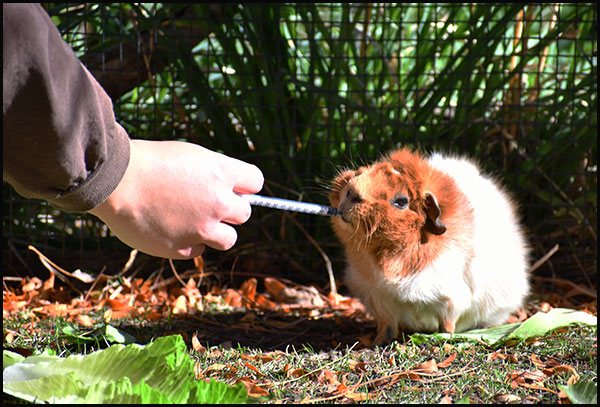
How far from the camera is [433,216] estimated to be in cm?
170

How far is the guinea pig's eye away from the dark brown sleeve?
761mm

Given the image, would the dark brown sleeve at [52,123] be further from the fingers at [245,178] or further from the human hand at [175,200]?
the fingers at [245,178]

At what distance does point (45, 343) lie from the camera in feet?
5.93

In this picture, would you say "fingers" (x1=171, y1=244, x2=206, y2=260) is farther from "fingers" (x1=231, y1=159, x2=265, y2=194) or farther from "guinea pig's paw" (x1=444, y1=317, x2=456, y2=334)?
"guinea pig's paw" (x1=444, y1=317, x2=456, y2=334)

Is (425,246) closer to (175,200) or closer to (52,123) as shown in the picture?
(175,200)

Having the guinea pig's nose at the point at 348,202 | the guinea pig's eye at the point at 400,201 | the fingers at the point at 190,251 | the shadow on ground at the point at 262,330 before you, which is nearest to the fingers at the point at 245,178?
the fingers at the point at 190,251

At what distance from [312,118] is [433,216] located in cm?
113

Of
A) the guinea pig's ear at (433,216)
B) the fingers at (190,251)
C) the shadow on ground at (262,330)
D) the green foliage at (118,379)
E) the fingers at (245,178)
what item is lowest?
the shadow on ground at (262,330)

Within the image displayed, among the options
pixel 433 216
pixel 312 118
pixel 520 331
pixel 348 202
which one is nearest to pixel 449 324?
pixel 520 331

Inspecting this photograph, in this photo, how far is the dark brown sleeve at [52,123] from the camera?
1029 millimetres

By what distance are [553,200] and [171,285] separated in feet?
5.66

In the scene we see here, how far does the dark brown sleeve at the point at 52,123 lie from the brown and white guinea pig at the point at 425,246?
705 millimetres

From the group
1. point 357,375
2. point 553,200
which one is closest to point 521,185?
point 553,200

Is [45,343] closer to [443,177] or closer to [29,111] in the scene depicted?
[29,111]
